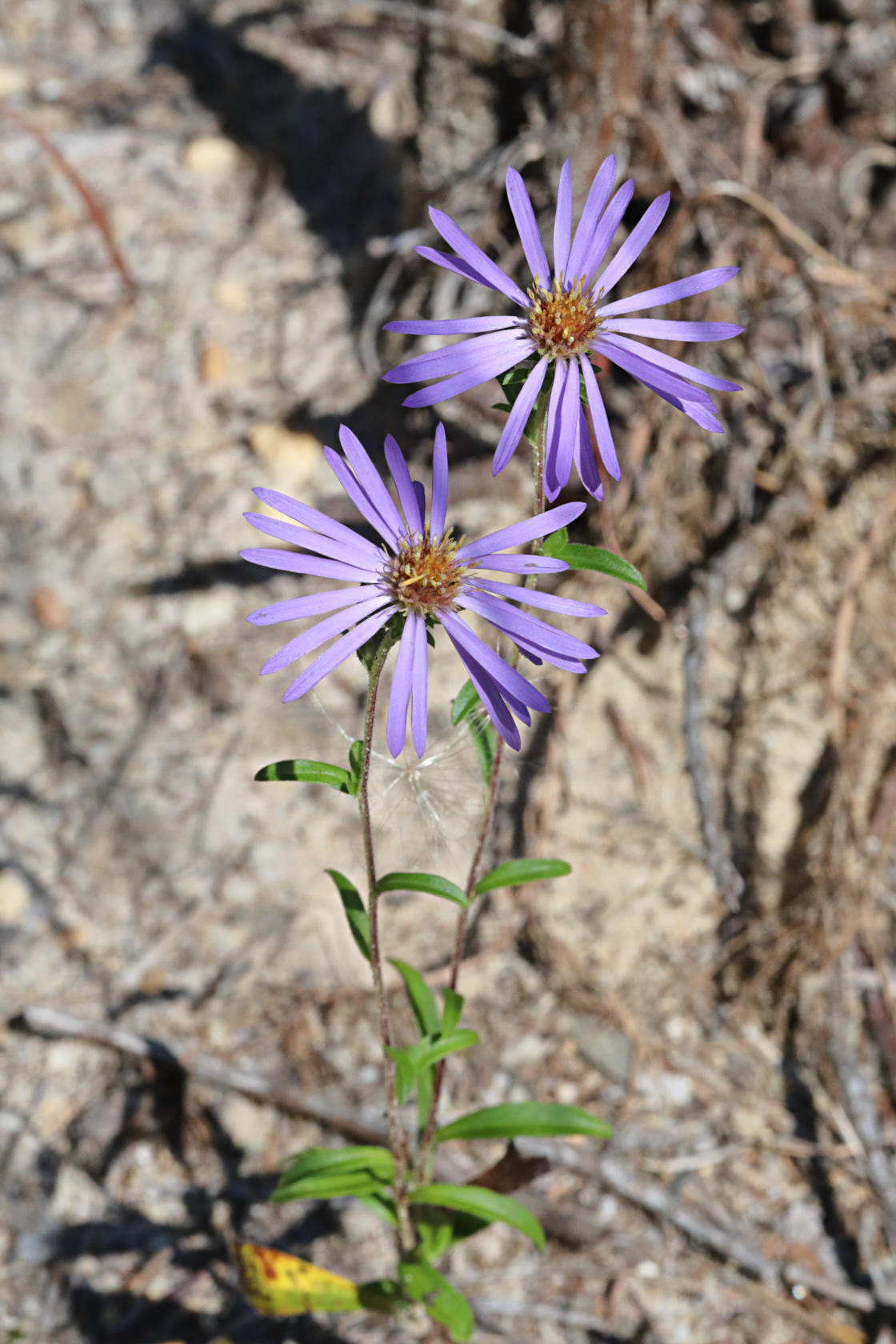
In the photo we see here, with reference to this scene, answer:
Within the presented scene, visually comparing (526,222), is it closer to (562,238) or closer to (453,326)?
(562,238)

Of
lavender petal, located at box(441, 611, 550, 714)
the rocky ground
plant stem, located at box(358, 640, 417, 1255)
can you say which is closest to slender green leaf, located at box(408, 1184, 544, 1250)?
plant stem, located at box(358, 640, 417, 1255)

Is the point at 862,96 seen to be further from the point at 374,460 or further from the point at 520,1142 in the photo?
the point at 520,1142

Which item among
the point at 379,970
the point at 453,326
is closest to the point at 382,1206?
the point at 379,970

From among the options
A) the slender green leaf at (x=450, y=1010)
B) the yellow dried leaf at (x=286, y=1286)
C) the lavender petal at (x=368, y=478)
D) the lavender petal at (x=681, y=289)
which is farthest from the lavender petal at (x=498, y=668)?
the yellow dried leaf at (x=286, y=1286)

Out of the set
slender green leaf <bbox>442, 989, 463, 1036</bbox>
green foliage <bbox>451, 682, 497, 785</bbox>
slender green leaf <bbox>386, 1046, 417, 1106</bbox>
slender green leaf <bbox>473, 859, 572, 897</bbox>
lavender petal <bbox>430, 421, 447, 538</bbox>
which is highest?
lavender petal <bbox>430, 421, 447, 538</bbox>

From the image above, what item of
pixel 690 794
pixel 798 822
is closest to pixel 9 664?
pixel 690 794

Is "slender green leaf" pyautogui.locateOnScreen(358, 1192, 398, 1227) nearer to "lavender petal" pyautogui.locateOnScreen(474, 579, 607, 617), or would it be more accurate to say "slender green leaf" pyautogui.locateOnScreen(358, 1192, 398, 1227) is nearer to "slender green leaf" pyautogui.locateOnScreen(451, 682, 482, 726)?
"slender green leaf" pyautogui.locateOnScreen(451, 682, 482, 726)
